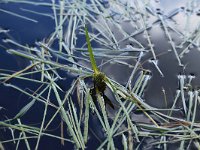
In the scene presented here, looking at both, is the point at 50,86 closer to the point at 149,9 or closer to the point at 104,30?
the point at 104,30

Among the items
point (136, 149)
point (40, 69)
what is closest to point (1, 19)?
point (40, 69)

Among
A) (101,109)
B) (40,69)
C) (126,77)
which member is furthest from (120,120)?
(40,69)

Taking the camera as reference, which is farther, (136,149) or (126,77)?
(126,77)

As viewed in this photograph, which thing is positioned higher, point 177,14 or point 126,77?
point 177,14

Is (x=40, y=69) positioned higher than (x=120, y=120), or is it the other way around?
(x=40, y=69)

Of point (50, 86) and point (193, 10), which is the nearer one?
point (50, 86)

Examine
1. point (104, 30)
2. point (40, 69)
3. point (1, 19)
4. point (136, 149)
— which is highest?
point (1, 19)

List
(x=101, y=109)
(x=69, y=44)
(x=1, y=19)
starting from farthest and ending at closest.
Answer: (x=1, y=19)
(x=69, y=44)
(x=101, y=109)

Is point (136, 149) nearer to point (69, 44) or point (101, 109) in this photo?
point (101, 109)

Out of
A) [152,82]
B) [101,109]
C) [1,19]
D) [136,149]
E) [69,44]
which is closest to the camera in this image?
[136,149]
